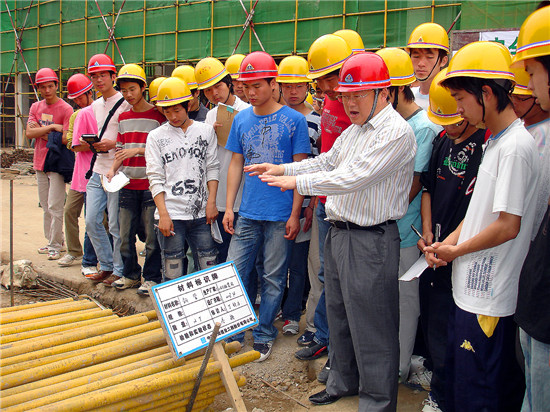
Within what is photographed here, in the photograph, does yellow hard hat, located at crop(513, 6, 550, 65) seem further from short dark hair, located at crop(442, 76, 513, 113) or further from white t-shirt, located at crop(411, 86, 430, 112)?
white t-shirt, located at crop(411, 86, 430, 112)

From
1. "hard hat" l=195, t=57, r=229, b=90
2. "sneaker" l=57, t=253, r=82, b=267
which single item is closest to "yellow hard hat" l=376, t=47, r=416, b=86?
"hard hat" l=195, t=57, r=229, b=90

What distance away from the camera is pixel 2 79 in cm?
2253

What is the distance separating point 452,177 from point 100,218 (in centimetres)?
383

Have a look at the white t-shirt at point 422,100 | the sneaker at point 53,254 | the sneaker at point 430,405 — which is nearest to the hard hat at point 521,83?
the white t-shirt at point 422,100

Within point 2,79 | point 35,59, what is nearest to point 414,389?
point 35,59

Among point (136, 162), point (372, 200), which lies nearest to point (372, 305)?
point (372, 200)

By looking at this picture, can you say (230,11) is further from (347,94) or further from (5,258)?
(347,94)

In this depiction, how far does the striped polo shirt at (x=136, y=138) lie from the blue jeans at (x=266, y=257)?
57.8 inches

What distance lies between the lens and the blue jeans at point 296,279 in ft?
13.7

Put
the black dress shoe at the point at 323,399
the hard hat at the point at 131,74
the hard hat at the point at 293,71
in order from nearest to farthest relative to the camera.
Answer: the black dress shoe at the point at 323,399
the hard hat at the point at 293,71
the hard hat at the point at 131,74

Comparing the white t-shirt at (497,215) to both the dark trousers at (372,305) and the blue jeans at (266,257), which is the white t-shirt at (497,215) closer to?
the dark trousers at (372,305)

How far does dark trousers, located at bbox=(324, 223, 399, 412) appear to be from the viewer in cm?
277

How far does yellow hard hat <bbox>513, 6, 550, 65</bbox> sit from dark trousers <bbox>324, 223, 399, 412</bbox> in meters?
1.17

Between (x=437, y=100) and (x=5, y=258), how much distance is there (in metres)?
6.27
